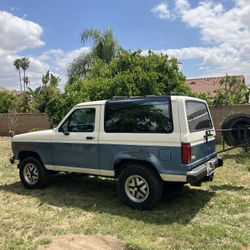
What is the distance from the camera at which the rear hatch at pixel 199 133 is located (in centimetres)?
572

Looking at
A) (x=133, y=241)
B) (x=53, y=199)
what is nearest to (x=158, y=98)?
(x=133, y=241)

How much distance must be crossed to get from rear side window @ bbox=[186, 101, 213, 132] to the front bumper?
0.65m

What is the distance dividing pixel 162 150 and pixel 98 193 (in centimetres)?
216

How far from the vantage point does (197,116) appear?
630 centimetres

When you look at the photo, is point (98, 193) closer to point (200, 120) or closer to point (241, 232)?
point (200, 120)

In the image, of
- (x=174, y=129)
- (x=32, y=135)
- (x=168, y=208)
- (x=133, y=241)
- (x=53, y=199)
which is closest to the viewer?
(x=133, y=241)

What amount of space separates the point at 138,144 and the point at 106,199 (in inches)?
59.4

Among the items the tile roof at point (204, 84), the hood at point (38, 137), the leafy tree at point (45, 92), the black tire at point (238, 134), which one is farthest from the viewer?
the tile roof at point (204, 84)

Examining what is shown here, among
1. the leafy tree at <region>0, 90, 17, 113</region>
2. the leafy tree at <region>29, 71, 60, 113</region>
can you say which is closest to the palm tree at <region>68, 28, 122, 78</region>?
the leafy tree at <region>29, 71, 60, 113</region>

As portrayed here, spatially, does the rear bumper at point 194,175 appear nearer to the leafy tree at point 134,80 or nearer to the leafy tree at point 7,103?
the leafy tree at point 134,80

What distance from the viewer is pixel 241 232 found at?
4934 millimetres

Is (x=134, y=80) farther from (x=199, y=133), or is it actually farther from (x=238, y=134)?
(x=199, y=133)

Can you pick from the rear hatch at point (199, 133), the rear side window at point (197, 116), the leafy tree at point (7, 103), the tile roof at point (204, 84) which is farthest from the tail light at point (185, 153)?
the tile roof at point (204, 84)

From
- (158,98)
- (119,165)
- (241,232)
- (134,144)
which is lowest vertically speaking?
(241,232)
